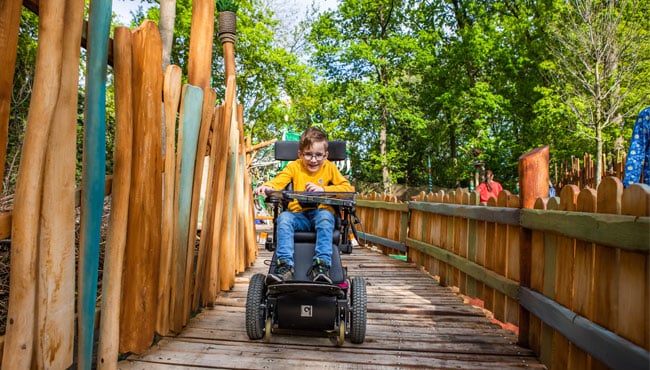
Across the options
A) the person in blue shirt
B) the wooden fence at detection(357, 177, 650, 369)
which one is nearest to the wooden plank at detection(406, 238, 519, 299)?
the wooden fence at detection(357, 177, 650, 369)

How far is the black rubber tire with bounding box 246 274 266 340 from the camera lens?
9.67ft

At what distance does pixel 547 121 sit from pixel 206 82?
1881 centimetres

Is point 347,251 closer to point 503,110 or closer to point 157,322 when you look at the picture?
point 157,322

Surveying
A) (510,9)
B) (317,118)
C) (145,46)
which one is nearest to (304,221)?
(145,46)

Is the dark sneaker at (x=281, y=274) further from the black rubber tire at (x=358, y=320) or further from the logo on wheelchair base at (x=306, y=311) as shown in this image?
the black rubber tire at (x=358, y=320)

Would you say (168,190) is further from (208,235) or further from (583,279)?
(583,279)

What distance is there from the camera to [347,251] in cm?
348

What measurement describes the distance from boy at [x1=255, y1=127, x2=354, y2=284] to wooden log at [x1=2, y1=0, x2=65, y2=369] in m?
1.51

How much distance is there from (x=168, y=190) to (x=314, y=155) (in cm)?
128

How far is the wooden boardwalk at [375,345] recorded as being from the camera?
8.44ft

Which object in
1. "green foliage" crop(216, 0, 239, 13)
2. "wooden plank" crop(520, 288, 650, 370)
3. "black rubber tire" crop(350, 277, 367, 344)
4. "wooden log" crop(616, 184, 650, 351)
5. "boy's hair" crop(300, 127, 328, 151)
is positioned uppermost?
"green foliage" crop(216, 0, 239, 13)

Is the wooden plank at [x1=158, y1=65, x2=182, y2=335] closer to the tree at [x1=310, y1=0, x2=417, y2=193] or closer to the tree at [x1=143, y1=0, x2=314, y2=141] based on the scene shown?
the tree at [x1=143, y1=0, x2=314, y2=141]

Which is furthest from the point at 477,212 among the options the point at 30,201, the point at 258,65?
the point at 258,65

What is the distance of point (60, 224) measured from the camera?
1732mm
